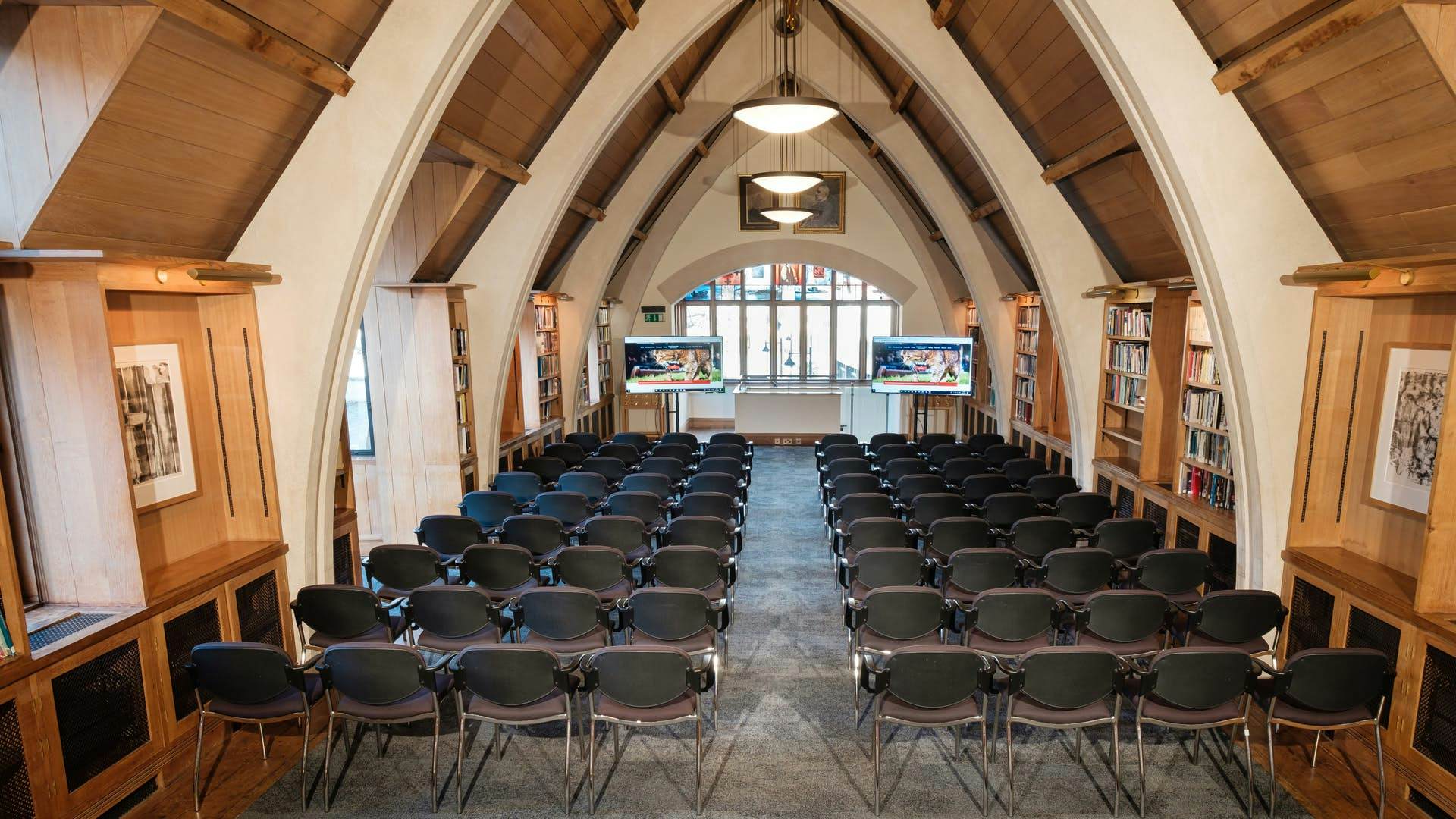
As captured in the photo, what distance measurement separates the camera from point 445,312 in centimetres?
849

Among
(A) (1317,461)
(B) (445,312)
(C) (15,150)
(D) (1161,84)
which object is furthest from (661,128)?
(A) (1317,461)

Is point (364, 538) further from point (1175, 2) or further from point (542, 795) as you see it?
point (1175, 2)

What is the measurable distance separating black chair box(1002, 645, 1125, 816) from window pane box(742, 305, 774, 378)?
15202 millimetres

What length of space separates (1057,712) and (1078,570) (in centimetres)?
171

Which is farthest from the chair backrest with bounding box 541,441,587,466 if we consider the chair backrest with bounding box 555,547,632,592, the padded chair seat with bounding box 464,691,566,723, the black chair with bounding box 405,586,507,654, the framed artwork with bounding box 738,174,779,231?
the framed artwork with bounding box 738,174,779,231

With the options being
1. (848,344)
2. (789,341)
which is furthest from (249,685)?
(848,344)

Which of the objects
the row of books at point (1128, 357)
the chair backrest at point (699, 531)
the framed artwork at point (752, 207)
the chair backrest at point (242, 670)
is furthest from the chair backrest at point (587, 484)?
the framed artwork at point (752, 207)

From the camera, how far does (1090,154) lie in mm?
7020

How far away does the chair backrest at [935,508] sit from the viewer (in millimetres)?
7215

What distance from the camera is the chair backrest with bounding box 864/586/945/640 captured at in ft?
15.4

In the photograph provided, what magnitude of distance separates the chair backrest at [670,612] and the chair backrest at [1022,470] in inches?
216

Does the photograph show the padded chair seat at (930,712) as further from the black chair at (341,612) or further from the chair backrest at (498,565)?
the black chair at (341,612)

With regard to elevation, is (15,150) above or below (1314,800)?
above

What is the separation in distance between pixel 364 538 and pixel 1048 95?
914 cm
